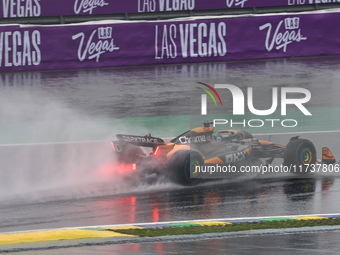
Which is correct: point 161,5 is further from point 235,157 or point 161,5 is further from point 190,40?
point 235,157

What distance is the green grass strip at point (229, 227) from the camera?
11.4m

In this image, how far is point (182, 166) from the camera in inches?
592

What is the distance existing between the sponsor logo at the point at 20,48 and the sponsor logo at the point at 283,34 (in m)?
7.85

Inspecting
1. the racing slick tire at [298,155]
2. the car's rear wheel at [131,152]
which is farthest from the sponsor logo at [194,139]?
the racing slick tire at [298,155]

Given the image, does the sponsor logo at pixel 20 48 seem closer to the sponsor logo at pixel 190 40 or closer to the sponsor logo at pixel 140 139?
the sponsor logo at pixel 190 40

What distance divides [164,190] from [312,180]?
293 centimetres

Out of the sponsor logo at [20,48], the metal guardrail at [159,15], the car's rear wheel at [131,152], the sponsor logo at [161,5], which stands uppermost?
the sponsor logo at [161,5]

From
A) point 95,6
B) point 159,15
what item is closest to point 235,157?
point 159,15

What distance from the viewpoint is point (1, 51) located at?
26.7 m

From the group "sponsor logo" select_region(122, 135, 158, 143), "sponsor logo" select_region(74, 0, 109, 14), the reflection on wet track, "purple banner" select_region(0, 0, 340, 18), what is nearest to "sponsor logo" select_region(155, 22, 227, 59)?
"purple banner" select_region(0, 0, 340, 18)

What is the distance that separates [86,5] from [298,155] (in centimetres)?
1508

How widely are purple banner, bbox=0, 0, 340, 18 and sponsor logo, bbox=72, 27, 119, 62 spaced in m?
1.82

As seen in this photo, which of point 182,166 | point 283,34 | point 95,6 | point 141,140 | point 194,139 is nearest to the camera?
point 182,166

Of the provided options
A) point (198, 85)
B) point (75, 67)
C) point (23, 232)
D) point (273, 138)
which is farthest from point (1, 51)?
point (23, 232)
